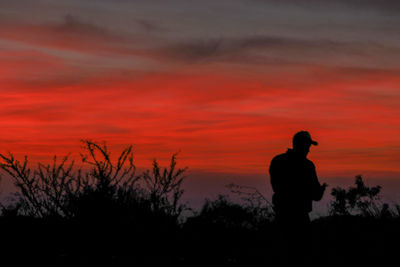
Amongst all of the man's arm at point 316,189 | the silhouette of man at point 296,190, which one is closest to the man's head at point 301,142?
the silhouette of man at point 296,190

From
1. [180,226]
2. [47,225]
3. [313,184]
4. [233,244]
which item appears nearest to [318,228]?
[233,244]

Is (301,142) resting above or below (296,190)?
above

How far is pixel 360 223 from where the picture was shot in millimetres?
13562

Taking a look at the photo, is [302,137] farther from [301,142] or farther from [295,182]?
[295,182]

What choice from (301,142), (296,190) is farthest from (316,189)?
(301,142)

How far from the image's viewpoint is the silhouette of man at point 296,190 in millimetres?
9375

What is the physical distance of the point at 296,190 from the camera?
9.41 m

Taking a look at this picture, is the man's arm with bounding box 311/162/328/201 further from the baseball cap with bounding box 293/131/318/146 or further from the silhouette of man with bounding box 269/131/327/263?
the baseball cap with bounding box 293/131/318/146

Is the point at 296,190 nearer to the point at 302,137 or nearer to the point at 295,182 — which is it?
the point at 295,182

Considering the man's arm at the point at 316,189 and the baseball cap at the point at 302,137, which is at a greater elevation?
the baseball cap at the point at 302,137

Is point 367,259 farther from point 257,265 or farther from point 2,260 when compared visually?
point 2,260

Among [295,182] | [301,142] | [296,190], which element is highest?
[301,142]

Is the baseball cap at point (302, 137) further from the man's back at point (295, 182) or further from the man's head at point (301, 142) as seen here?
the man's back at point (295, 182)

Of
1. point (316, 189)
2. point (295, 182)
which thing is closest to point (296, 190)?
point (295, 182)
